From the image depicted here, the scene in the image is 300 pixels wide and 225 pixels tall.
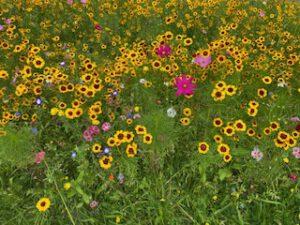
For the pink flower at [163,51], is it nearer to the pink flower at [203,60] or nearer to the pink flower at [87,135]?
the pink flower at [203,60]

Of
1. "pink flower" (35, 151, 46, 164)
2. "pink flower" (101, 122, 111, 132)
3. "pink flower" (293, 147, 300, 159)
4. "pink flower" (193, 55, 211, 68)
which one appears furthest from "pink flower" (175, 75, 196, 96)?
"pink flower" (35, 151, 46, 164)

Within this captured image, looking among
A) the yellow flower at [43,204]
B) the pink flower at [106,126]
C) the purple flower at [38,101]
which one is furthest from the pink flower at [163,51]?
the yellow flower at [43,204]

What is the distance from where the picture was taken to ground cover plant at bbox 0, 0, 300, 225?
3.29 m

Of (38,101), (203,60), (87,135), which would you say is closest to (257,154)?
(203,60)

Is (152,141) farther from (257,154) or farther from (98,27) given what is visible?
(98,27)

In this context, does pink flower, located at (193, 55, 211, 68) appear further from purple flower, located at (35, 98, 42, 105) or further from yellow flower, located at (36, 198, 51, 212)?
yellow flower, located at (36, 198, 51, 212)

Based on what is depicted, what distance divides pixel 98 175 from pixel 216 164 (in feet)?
3.27

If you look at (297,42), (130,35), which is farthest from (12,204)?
(297,42)

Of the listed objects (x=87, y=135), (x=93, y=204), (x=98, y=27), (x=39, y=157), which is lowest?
(x=93, y=204)

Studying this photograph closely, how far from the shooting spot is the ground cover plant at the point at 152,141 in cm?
329

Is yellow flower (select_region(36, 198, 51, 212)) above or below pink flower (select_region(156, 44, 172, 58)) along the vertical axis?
below

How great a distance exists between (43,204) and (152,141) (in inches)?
38.4

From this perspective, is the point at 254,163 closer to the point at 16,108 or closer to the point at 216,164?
Answer: the point at 216,164

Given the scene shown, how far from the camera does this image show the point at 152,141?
3.35m
